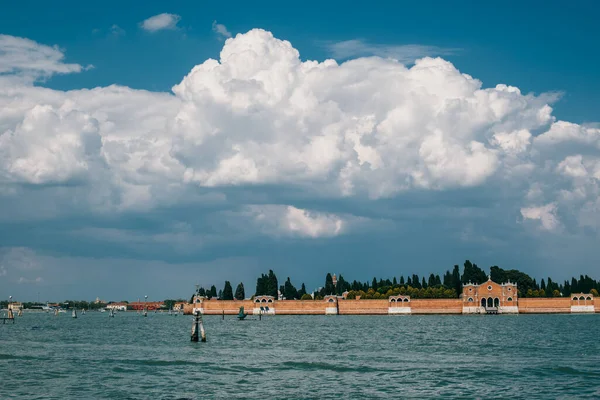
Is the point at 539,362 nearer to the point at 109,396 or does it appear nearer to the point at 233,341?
the point at 109,396

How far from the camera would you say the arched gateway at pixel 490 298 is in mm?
110438

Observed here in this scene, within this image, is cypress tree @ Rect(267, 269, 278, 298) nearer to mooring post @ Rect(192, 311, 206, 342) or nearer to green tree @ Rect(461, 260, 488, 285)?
green tree @ Rect(461, 260, 488, 285)

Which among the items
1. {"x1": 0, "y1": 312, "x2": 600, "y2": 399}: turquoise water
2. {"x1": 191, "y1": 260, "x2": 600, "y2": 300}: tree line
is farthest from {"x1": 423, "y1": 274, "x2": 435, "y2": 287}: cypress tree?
{"x1": 0, "y1": 312, "x2": 600, "y2": 399}: turquoise water

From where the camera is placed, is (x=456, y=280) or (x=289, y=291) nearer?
(x=456, y=280)

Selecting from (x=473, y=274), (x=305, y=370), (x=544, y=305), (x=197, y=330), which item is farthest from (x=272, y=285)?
(x=305, y=370)

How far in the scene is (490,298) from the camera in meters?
111

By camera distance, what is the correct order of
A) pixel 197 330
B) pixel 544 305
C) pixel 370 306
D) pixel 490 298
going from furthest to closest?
pixel 370 306
pixel 490 298
pixel 544 305
pixel 197 330

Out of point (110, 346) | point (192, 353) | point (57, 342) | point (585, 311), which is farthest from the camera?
point (585, 311)

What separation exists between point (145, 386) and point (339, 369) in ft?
25.6

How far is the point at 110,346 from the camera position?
4275cm

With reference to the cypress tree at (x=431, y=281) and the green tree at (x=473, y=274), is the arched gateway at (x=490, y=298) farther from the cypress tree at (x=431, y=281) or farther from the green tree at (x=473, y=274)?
the cypress tree at (x=431, y=281)

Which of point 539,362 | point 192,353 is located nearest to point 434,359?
point 539,362

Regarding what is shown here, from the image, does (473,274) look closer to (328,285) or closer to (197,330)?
(328,285)

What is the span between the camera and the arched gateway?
362 ft
